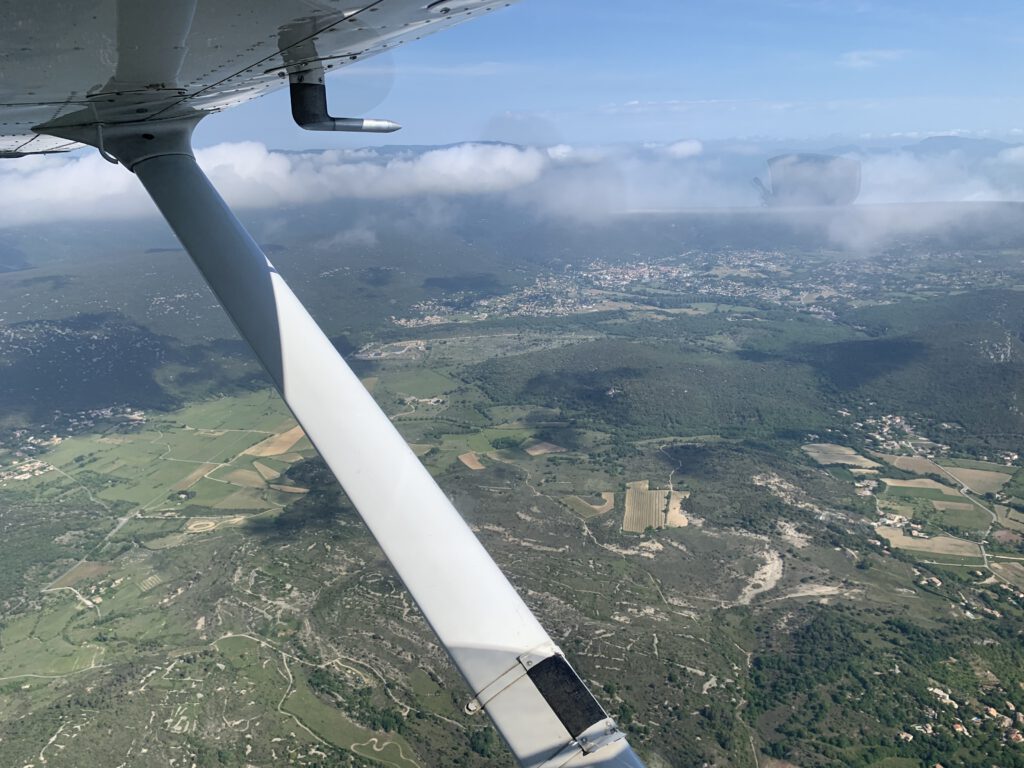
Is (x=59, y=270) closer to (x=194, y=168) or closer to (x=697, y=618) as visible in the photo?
(x=697, y=618)


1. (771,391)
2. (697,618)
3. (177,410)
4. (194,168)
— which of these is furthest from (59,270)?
(194,168)

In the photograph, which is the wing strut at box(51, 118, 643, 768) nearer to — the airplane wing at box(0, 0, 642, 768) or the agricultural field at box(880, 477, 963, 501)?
the airplane wing at box(0, 0, 642, 768)

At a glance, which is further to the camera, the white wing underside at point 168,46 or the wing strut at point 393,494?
the wing strut at point 393,494

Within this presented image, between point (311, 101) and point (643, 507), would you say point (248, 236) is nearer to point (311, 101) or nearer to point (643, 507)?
point (311, 101)

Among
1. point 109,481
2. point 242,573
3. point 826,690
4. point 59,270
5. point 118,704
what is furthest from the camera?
point 59,270

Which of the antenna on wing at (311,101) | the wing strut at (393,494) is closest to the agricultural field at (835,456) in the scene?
the wing strut at (393,494)

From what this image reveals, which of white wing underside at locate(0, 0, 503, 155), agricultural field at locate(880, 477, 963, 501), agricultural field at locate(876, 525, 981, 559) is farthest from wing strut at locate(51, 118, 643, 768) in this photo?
agricultural field at locate(880, 477, 963, 501)

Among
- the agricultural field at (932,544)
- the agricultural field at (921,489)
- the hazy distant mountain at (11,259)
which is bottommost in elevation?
the agricultural field at (921,489)

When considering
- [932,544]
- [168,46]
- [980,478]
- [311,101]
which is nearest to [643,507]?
[932,544]

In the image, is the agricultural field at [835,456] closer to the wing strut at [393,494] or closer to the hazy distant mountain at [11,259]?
the wing strut at [393,494]
